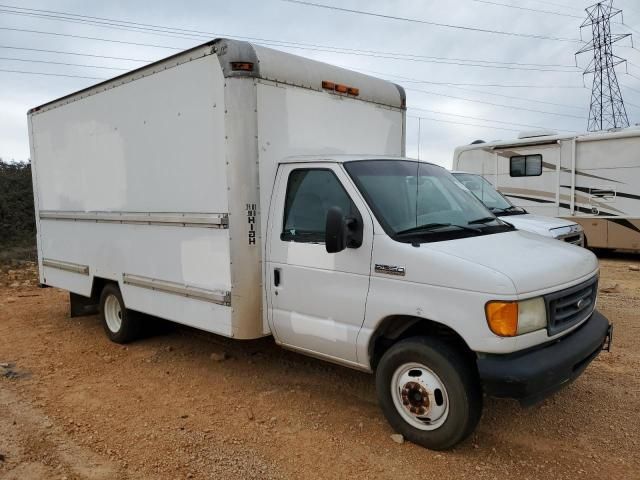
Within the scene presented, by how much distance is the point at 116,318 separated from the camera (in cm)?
678

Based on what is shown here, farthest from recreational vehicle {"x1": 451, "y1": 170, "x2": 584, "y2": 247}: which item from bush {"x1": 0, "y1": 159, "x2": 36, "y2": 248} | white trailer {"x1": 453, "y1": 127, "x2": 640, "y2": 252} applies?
bush {"x1": 0, "y1": 159, "x2": 36, "y2": 248}

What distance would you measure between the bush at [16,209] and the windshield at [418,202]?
15577 millimetres

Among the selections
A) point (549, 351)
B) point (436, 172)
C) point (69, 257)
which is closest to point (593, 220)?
point (436, 172)

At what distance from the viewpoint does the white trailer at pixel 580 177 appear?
12492mm

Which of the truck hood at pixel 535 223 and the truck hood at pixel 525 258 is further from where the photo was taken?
the truck hood at pixel 535 223

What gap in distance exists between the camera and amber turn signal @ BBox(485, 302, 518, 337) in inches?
133

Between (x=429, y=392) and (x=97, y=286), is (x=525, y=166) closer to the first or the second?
(x=97, y=286)

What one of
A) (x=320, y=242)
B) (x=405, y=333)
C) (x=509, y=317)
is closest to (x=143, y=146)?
(x=320, y=242)

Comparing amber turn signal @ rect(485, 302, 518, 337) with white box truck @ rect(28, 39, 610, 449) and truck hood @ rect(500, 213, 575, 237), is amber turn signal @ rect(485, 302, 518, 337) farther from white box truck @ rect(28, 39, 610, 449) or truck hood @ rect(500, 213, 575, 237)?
truck hood @ rect(500, 213, 575, 237)

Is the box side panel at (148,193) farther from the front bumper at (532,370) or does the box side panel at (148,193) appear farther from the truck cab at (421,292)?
the front bumper at (532,370)

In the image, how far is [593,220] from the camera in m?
13.0

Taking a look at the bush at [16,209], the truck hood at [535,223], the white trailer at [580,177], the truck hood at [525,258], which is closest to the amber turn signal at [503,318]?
the truck hood at [525,258]

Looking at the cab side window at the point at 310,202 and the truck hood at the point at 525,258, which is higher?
the cab side window at the point at 310,202

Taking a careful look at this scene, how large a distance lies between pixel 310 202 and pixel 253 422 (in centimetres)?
191
